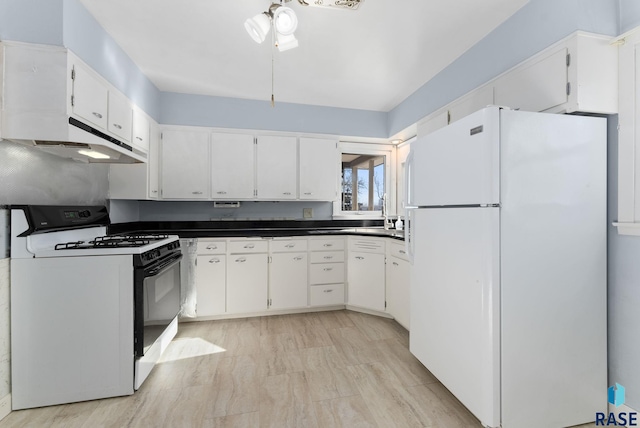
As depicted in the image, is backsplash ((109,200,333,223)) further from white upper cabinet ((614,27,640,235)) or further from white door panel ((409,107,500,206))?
white upper cabinet ((614,27,640,235))

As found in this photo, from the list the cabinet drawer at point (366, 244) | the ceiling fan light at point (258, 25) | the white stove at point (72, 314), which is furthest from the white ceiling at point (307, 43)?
the cabinet drawer at point (366, 244)

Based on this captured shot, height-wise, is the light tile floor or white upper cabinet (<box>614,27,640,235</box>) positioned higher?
white upper cabinet (<box>614,27,640,235</box>)

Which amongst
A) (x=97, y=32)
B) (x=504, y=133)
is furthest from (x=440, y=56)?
(x=97, y=32)

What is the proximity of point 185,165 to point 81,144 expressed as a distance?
138cm

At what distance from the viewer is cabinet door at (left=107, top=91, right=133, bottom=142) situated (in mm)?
2232

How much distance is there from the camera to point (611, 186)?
1.61 m

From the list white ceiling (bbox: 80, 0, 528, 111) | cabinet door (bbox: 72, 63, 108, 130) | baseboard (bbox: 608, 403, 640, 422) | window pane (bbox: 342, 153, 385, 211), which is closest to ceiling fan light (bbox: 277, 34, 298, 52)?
white ceiling (bbox: 80, 0, 528, 111)

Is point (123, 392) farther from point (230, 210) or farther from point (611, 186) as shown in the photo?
point (611, 186)

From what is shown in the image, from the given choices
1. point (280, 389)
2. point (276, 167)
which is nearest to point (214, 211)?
point (276, 167)

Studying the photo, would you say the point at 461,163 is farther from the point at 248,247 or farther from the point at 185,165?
the point at 185,165

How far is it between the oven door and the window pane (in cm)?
234

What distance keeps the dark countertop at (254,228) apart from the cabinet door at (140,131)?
85cm

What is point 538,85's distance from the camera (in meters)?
1.78

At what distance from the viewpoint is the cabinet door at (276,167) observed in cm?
345
